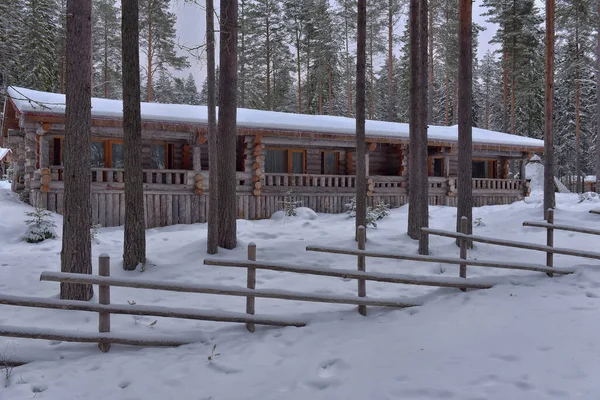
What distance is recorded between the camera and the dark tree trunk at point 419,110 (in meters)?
A: 11.4

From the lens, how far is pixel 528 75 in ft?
102

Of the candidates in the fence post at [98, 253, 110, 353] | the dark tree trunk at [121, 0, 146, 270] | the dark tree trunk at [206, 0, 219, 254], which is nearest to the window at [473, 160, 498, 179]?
the dark tree trunk at [206, 0, 219, 254]

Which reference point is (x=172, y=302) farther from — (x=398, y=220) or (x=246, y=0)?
(x=246, y=0)

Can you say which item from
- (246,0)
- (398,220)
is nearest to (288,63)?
(246,0)

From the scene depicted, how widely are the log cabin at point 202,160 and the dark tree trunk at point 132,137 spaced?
5.14 metres

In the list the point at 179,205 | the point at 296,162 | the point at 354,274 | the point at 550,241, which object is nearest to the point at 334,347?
the point at 354,274

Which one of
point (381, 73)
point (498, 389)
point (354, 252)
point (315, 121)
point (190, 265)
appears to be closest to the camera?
point (498, 389)

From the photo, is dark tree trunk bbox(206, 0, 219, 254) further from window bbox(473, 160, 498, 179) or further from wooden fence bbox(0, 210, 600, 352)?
window bbox(473, 160, 498, 179)

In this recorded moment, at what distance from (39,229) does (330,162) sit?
13298 mm

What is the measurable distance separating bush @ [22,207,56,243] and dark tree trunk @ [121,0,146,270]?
3.83 meters

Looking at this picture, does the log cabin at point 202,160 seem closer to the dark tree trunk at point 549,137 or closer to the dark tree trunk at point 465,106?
the dark tree trunk at point 549,137

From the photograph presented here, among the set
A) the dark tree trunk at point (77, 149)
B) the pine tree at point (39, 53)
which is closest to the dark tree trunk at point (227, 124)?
the dark tree trunk at point (77, 149)

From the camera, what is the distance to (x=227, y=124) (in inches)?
409

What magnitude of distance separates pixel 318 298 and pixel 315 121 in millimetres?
13545
